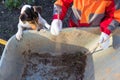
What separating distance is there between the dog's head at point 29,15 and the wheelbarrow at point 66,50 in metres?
0.08

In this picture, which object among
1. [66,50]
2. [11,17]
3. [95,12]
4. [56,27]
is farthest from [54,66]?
[11,17]

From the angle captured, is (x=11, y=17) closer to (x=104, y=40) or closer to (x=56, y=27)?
(x=56, y=27)

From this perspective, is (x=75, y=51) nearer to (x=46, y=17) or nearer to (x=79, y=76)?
(x=79, y=76)

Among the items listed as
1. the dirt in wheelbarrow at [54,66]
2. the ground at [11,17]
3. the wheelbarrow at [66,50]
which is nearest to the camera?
the wheelbarrow at [66,50]

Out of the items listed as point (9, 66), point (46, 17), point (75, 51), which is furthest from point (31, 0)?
point (9, 66)

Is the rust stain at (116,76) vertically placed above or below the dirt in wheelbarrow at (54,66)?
above

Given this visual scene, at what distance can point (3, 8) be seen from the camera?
3.49 meters

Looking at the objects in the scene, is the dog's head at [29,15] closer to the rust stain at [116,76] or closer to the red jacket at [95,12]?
the red jacket at [95,12]

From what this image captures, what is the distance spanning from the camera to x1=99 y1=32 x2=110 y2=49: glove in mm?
2420

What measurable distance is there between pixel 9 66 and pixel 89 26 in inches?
23.4

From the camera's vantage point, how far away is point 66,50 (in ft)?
8.91

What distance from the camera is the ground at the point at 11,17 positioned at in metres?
3.22

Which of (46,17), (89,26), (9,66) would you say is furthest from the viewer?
(46,17)

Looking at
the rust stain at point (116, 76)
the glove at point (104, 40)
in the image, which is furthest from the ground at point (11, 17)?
the rust stain at point (116, 76)
